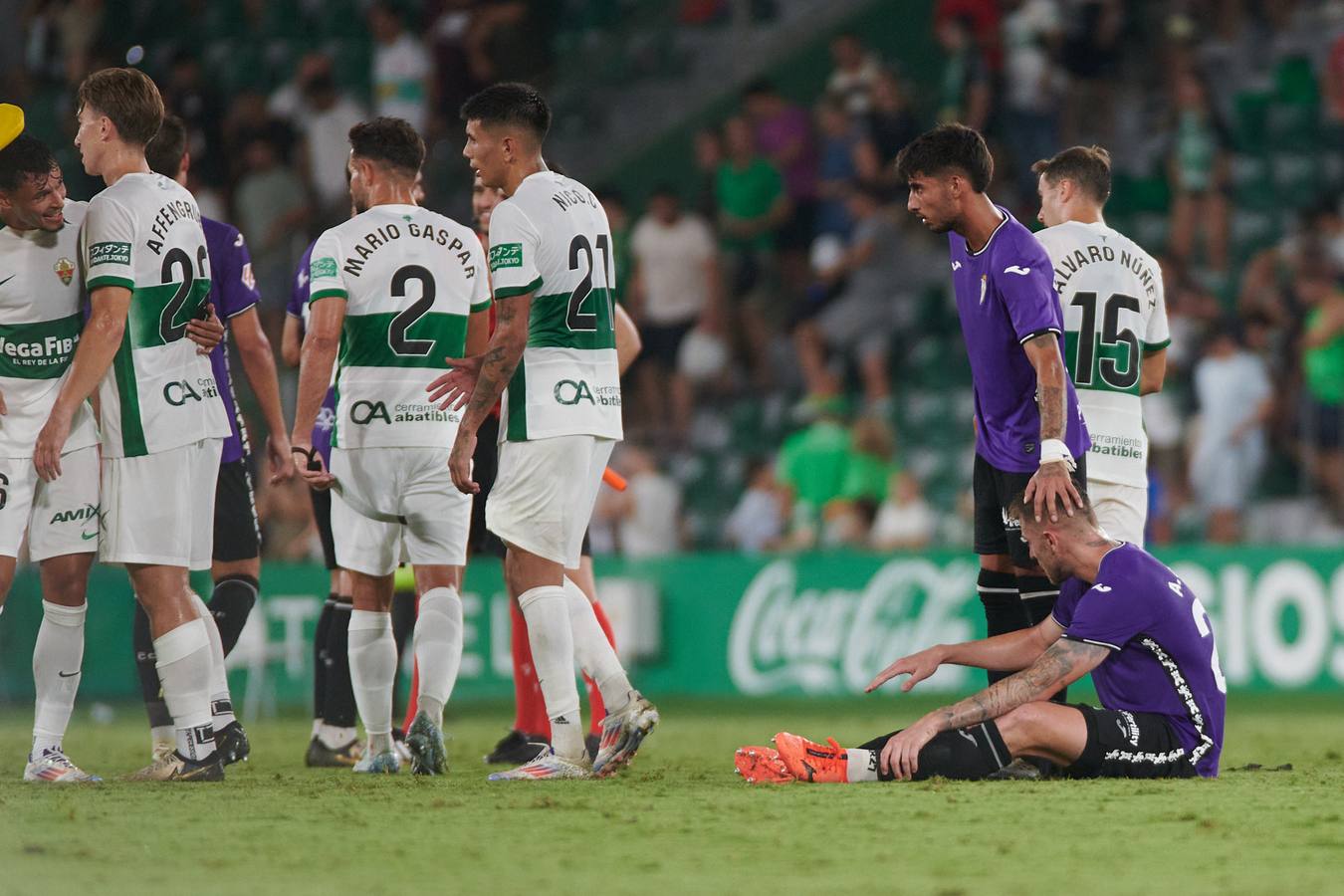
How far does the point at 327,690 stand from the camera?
334 inches

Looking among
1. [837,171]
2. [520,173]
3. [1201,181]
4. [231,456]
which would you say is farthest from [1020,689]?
[837,171]

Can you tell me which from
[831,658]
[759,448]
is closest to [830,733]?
[831,658]

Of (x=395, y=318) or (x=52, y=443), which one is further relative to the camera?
(x=395, y=318)

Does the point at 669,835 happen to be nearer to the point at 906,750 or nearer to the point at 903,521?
the point at 906,750

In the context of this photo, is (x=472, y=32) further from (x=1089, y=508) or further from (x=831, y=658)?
→ (x=1089, y=508)

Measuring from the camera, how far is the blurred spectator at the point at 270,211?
16.8 metres

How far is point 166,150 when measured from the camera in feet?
26.9

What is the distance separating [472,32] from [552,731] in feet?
40.3

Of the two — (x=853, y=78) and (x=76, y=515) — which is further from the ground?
(x=853, y=78)

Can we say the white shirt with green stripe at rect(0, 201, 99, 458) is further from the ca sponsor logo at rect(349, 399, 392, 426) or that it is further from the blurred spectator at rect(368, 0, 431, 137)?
the blurred spectator at rect(368, 0, 431, 137)

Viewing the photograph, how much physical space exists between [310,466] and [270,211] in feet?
33.0

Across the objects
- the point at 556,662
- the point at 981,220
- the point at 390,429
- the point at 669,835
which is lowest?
the point at 669,835

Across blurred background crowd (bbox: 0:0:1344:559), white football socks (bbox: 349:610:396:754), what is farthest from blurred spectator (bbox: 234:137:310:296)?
white football socks (bbox: 349:610:396:754)

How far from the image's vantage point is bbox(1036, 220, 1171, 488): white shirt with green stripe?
801cm
